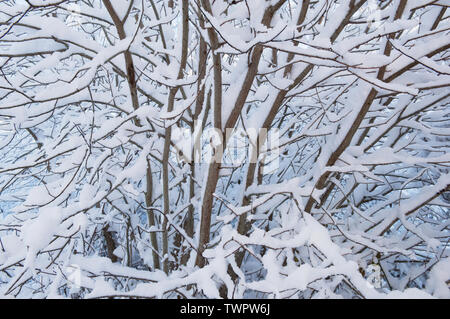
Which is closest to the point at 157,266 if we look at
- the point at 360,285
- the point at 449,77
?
the point at 360,285

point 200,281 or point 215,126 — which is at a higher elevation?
point 215,126

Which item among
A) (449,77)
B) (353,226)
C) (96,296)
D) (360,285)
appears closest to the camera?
(360,285)

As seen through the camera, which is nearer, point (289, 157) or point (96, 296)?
point (96, 296)

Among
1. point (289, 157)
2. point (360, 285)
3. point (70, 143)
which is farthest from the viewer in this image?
point (289, 157)

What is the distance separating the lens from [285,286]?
3.68 ft

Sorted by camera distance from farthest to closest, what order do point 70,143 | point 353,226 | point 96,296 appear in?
point 353,226, point 70,143, point 96,296

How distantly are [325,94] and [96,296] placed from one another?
6.06 feet

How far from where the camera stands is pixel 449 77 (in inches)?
57.0

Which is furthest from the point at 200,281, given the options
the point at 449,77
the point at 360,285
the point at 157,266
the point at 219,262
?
the point at 449,77

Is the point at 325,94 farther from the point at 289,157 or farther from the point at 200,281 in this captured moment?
the point at 200,281

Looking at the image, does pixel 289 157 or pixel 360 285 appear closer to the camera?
pixel 360 285
